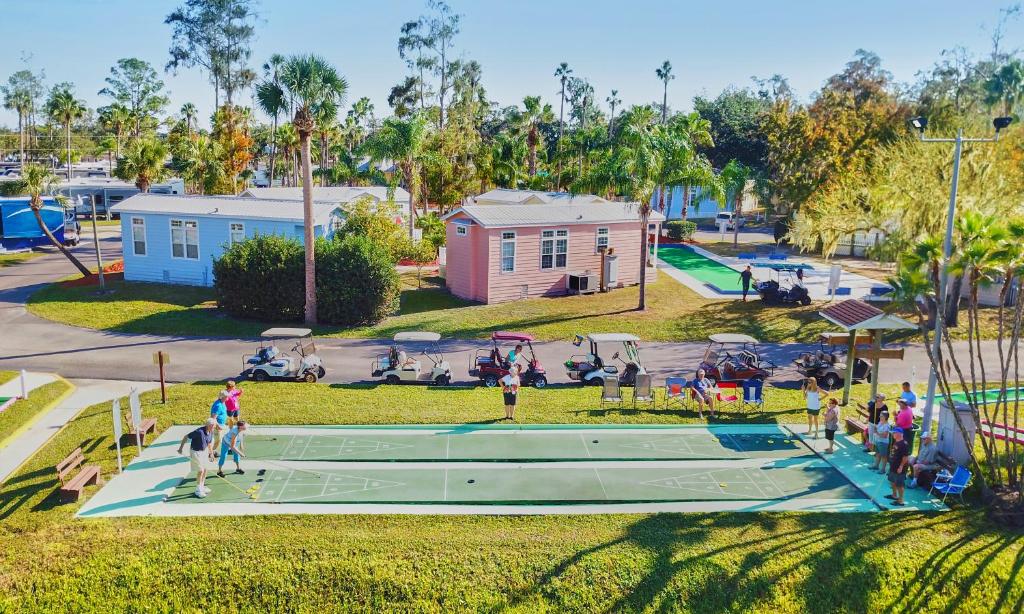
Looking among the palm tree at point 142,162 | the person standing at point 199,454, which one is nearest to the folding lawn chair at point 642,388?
the person standing at point 199,454

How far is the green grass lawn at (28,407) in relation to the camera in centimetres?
1842

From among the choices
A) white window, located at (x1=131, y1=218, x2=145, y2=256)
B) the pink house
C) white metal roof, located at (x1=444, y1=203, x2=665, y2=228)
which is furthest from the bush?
white window, located at (x1=131, y1=218, x2=145, y2=256)

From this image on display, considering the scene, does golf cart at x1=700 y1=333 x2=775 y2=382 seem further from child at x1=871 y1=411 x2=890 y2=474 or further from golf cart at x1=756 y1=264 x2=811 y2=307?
golf cart at x1=756 y1=264 x2=811 y2=307

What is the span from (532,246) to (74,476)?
75.6ft

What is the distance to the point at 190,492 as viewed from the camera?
15.0m

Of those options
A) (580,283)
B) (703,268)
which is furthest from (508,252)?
(703,268)

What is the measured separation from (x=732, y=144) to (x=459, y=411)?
57.4m

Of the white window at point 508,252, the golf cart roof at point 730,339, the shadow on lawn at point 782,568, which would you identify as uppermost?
the white window at point 508,252

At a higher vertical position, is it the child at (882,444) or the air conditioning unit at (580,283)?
the air conditioning unit at (580,283)

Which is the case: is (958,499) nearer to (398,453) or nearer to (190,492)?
(398,453)

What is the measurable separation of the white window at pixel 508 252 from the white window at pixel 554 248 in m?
1.72

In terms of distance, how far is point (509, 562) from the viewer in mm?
12789

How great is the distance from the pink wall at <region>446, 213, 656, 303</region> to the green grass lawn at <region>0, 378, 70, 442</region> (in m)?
17.4

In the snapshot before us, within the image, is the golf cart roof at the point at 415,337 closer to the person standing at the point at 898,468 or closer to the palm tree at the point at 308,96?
the palm tree at the point at 308,96
